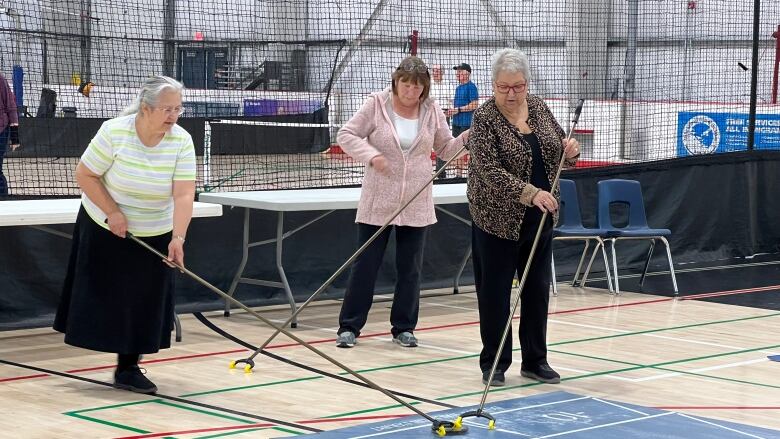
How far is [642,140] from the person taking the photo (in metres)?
11.5

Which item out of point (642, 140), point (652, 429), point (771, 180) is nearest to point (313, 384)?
point (652, 429)

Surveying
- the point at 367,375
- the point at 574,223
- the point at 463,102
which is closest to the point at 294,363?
the point at 367,375

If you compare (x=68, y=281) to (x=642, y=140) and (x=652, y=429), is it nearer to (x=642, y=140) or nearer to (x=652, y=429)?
(x=652, y=429)

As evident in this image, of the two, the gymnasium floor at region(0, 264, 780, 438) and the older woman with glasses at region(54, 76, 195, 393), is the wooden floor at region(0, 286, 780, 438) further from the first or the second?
the older woman with glasses at region(54, 76, 195, 393)

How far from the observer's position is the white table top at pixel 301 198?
6320mm

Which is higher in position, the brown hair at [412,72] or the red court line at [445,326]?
the brown hair at [412,72]

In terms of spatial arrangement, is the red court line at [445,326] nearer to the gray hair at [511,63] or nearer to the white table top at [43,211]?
the white table top at [43,211]

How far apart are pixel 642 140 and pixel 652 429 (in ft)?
25.5

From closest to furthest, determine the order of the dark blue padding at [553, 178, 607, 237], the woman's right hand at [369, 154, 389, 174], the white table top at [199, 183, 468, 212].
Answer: the woman's right hand at [369, 154, 389, 174] → the white table top at [199, 183, 468, 212] → the dark blue padding at [553, 178, 607, 237]

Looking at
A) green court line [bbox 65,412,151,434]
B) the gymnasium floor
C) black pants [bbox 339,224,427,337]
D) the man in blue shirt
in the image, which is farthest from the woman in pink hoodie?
the man in blue shirt

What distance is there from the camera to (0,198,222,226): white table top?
5.38 meters

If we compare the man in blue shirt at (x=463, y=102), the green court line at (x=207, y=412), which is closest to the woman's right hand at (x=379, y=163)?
the green court line at (x=207, y=412)

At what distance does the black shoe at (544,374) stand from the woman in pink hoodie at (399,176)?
982 millimetres

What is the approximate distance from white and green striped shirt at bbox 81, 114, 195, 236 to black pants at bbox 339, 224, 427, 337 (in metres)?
1.39
